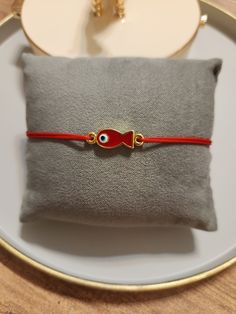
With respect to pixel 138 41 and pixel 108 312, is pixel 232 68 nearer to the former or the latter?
pixel 138 41

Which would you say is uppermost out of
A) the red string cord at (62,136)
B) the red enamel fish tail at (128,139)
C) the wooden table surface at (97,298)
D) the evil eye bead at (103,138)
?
the red enamel fish tail at (128,139)

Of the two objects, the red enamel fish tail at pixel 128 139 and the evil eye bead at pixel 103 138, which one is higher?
the red enamel fish tail at pixel 128 139

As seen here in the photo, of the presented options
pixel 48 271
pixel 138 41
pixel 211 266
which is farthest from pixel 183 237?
pixel 138 41

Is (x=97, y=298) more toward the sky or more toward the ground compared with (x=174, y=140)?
more toward the ground

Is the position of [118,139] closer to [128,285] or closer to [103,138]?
[103,138]

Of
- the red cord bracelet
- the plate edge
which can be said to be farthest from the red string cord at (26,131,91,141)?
the plate edge

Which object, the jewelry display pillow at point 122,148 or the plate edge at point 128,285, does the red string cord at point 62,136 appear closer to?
the jewelry display pillow at point 122,148

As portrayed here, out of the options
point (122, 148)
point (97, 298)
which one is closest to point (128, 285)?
point (97, 298)

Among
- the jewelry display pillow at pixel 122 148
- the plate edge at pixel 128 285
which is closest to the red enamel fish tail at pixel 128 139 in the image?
the jewelry display pillow at pixel 122 148
